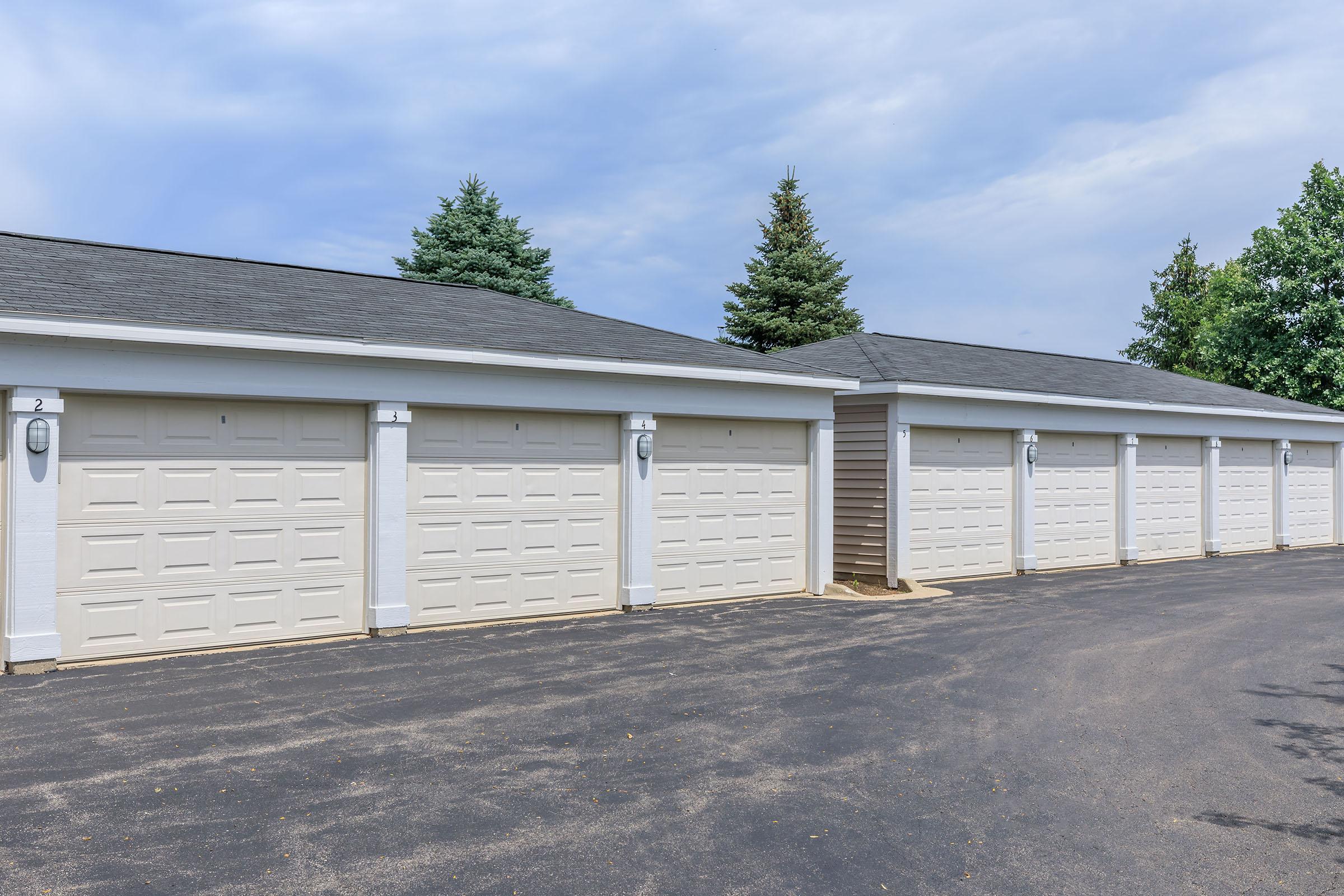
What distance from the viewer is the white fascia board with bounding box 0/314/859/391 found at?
7807 millimetres

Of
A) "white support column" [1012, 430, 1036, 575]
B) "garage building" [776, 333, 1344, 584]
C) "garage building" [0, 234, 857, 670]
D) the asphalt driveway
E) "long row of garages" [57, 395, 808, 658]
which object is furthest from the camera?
"white support column" [1012, 430, 1036, 575]

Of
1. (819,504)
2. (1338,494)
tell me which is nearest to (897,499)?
(819,504)

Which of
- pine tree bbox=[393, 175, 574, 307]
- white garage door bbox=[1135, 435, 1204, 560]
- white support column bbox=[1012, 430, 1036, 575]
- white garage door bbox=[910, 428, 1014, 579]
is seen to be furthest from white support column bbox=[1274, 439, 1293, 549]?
pine tree bbox=[393, 175, 574, 307]

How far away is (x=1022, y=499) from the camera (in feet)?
50.3

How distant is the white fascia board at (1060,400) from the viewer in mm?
13719

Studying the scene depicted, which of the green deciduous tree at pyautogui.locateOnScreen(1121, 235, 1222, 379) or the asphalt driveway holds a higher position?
the green deciduous tree at pyautogui.locateOnScreen(1121, 235, 1222, 379)

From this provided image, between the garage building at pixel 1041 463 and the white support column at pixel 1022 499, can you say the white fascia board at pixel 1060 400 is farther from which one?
the white support column at pixel 1022 499

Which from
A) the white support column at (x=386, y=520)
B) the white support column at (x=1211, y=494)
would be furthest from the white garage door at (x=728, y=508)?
the white support column at (x=1211, y=494)

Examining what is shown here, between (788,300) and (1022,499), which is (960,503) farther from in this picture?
(788,300)

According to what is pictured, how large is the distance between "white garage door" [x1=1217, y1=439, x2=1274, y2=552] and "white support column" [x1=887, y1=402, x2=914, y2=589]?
9.48m

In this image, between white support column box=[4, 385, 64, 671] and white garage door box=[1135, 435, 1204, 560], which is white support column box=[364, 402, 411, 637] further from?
white garage door box=[1135, 435, 1204, 560]

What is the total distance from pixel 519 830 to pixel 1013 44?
1450 centimetres

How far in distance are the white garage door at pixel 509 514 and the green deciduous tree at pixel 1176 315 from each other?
143 ft

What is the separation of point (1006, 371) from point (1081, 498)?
109 inches
